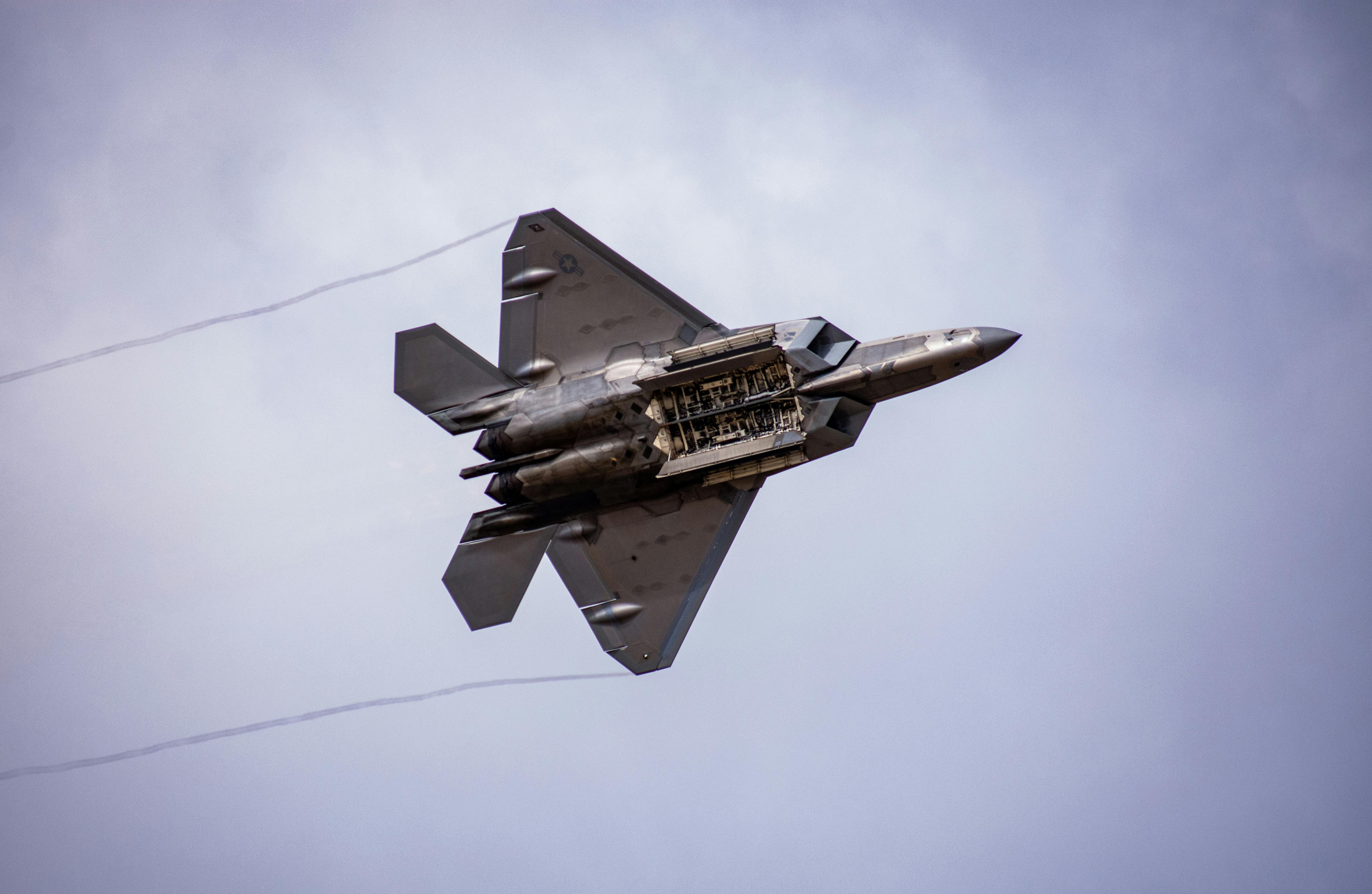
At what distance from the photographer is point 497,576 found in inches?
1097

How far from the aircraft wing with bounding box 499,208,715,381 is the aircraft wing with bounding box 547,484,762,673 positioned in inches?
103

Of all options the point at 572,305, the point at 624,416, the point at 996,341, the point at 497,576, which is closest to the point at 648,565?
the point at 497,576

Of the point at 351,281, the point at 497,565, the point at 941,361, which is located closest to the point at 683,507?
the point at 497,565

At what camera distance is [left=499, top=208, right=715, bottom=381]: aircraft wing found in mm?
27656

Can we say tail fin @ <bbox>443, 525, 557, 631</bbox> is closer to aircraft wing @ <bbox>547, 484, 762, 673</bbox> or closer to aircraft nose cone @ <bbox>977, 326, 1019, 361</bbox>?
aircraft wing @ <bbox>547, 484, 762, 673</bbox>

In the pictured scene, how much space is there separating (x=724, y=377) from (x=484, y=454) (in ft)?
13.8

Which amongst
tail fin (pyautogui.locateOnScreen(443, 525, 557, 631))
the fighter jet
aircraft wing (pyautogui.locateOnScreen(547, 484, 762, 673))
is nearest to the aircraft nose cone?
the fighter jet

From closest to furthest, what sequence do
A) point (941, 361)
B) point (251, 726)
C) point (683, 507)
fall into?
point (941, 361) < point (683, 507) < point (251, 726)

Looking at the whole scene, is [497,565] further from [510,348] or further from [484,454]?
[510,348]

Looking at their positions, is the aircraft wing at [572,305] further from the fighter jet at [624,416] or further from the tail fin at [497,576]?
the tail fin at [497,576]

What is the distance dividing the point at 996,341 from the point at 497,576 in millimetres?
9093

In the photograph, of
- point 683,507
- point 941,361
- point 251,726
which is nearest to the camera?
point 941,361

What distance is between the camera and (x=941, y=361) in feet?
85.1

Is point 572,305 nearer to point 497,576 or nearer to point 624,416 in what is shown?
point 624,416
